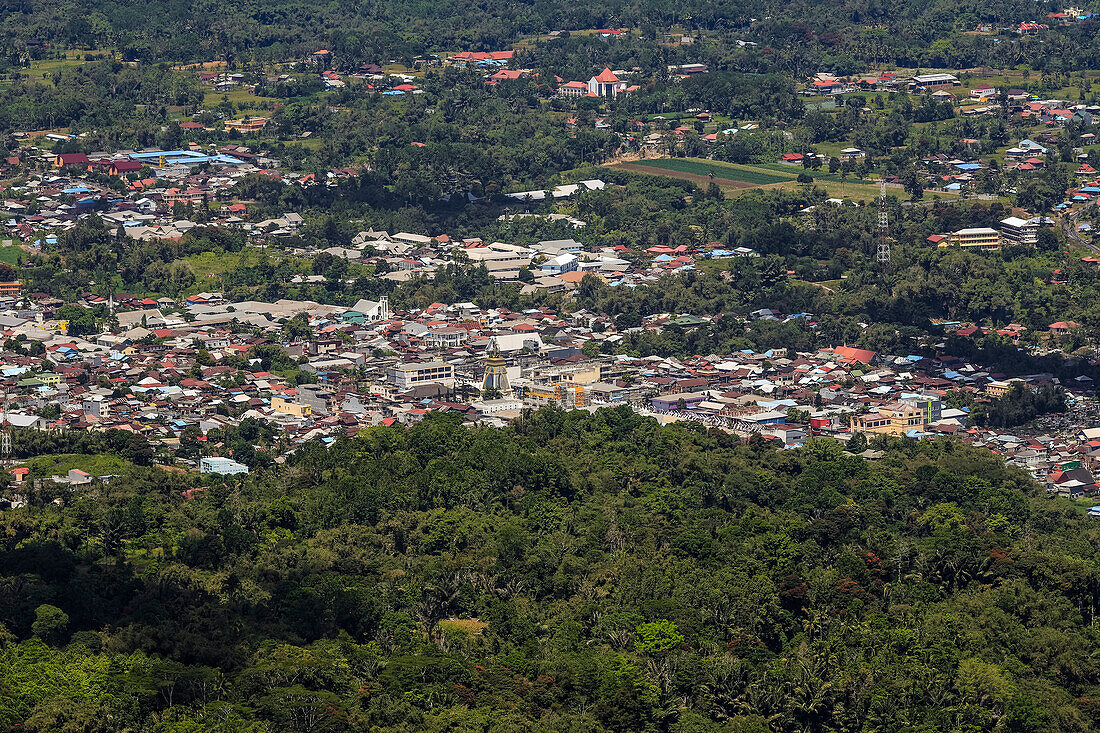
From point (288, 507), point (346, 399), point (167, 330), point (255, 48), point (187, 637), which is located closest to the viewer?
point (187, 637)

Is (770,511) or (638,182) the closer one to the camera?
(770,511)

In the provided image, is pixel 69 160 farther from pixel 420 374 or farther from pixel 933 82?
pixel 933 82

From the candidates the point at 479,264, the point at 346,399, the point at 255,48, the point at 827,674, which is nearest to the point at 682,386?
the point at 346,399

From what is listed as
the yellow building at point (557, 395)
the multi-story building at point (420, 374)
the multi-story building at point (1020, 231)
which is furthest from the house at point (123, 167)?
the multi-story building at point (1020, 231)

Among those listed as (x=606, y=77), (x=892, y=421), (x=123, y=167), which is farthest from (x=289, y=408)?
(x=606, y=77)

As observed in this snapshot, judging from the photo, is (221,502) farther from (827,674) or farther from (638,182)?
(638,182)

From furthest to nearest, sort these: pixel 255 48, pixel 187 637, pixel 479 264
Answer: pixel 255 48 < pixel 479 264 < pixel 187 637
